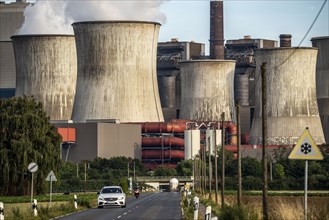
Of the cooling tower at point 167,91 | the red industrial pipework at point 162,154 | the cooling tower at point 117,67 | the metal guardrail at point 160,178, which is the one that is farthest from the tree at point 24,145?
the cooling tower at point 167,91

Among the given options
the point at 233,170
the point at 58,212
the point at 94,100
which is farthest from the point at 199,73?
the point at 58,212

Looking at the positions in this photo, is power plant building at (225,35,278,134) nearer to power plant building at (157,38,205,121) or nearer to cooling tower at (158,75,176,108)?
power plant building at (157,38,205,121)

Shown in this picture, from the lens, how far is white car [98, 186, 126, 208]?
159 ft

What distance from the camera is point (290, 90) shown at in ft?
397

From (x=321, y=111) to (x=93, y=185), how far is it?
1644 inches

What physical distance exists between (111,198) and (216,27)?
9316 centimetres

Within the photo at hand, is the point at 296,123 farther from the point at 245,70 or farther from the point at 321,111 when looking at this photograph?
the point at 245,70

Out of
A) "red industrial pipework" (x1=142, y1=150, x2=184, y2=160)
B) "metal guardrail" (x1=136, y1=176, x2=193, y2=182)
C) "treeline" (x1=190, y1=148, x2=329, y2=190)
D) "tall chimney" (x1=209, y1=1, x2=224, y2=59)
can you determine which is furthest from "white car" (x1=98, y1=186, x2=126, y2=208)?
"tall chimney" (x1=209, y1=1, x2=224, y2=59)

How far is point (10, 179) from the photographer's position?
60812mm

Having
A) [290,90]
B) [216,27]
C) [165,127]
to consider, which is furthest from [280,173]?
[216,27]

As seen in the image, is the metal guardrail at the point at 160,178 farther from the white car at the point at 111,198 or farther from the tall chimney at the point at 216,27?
the white car at the point at 111,198

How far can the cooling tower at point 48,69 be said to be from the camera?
4488 inches

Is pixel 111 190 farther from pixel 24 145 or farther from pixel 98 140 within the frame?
pixel 98 140

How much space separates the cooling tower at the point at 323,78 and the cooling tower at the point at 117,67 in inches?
1065
